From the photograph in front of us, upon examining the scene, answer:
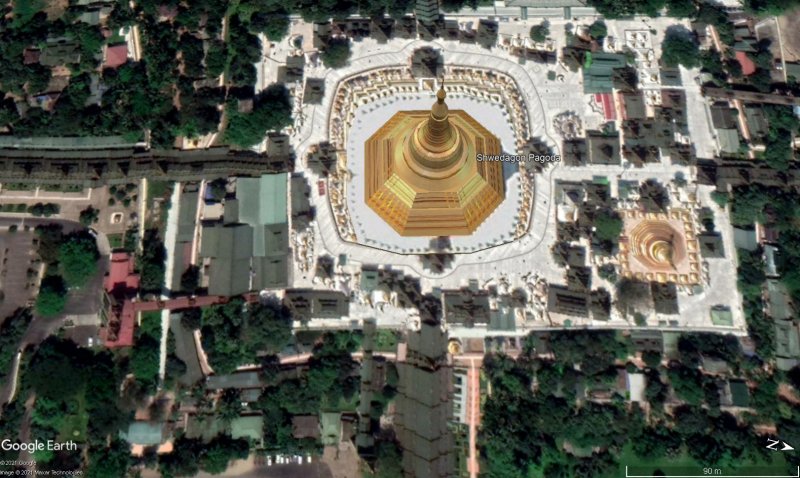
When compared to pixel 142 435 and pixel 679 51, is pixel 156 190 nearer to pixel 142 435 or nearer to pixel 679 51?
pixel 142 435

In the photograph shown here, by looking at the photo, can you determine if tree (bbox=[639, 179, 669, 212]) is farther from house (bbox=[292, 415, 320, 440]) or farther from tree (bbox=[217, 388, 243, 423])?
tree (bbox=[217, 388, 243, 423])

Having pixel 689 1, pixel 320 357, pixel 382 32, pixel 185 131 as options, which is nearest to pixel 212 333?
pixel 320 357

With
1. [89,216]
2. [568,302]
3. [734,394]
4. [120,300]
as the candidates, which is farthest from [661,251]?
[89,216]

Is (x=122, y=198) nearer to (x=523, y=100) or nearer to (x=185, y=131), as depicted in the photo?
(x=185, y=131)

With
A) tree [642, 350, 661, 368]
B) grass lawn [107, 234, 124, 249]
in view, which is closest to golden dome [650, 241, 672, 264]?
tree [642, 350, 661, 368]

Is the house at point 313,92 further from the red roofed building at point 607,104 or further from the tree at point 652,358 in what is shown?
the tree at point 652,358

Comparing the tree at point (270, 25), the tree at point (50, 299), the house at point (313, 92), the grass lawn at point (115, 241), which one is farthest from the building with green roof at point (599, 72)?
the tree at point (50, 299)
